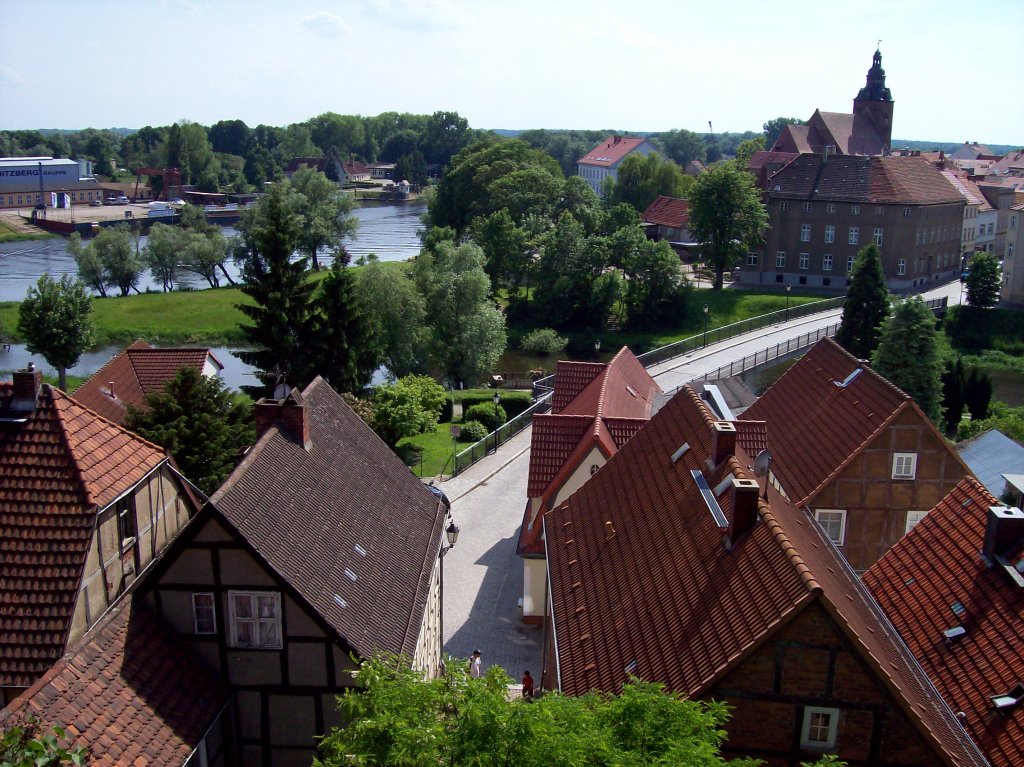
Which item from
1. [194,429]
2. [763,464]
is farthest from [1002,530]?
[194,429]

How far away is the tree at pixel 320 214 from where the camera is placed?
254ft

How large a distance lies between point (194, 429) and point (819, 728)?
645 inches

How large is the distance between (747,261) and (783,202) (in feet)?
16.4

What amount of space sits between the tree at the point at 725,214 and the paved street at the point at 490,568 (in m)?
34.0

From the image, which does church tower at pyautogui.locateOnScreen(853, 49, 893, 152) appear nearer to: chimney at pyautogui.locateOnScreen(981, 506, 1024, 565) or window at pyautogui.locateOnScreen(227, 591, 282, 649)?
chimney at pyautogui.locateOnScreen(981, 506, 1024, 565)

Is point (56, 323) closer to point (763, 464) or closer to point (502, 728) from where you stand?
point (763, 464)

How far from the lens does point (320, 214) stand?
7988 centimetres

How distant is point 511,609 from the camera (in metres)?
24.8

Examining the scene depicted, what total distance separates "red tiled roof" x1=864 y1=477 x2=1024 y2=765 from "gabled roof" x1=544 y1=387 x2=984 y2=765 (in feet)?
1.33

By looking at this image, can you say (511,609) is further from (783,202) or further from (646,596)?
(783,202)

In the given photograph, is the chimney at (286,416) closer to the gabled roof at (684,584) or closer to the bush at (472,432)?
the gabled roof at (684,584)

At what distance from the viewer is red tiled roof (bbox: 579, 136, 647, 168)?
13975 cm

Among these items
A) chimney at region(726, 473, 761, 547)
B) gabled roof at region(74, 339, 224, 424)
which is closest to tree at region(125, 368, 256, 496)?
gabled roof at region(74, 339, 224, 424)

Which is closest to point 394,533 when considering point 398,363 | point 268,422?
point 268,422
